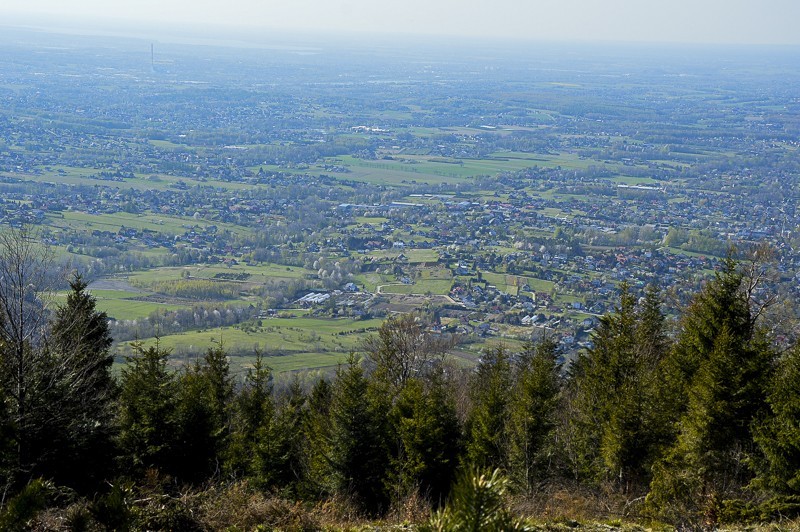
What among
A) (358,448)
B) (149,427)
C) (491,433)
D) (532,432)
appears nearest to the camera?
(149,427)

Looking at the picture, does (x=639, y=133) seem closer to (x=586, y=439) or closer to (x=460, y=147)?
(x=460, y=147)

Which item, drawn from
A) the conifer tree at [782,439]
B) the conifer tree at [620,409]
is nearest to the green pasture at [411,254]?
the conifer tree at [620,409]

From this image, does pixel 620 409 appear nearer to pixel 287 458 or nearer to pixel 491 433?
pixel 491 433

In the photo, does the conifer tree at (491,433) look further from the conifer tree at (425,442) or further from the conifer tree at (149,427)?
the conifer tree at (149,427)

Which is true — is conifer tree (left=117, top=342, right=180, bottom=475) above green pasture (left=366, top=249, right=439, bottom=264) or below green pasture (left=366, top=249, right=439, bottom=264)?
above

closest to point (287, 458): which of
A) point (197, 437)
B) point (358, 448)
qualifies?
point (358, 448)

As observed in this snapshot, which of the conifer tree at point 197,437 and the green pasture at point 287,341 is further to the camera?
the green pasture at point 287,341

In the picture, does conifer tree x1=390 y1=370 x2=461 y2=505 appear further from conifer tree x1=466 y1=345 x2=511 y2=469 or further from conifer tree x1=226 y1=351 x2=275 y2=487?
conifer tree x1=226 y1=351 x2=275 y2=487

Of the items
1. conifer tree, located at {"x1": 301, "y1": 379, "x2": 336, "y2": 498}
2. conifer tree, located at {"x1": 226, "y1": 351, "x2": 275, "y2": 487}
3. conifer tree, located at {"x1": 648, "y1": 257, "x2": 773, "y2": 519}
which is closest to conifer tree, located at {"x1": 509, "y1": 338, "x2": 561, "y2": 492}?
conifer tree, located at {"x1": 648, "y1": 257, "x2": 773, "y2": 519}

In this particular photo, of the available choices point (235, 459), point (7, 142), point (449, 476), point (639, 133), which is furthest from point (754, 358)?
point (639, 133)

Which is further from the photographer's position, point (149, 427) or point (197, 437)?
point (197, 437)

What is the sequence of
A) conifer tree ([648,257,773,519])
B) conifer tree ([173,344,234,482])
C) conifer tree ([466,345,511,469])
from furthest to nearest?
conifer tree ([466,345,511,469]) → conifer tree ([173,344,234,482]) → conifer tree ([648,257,773,519])
